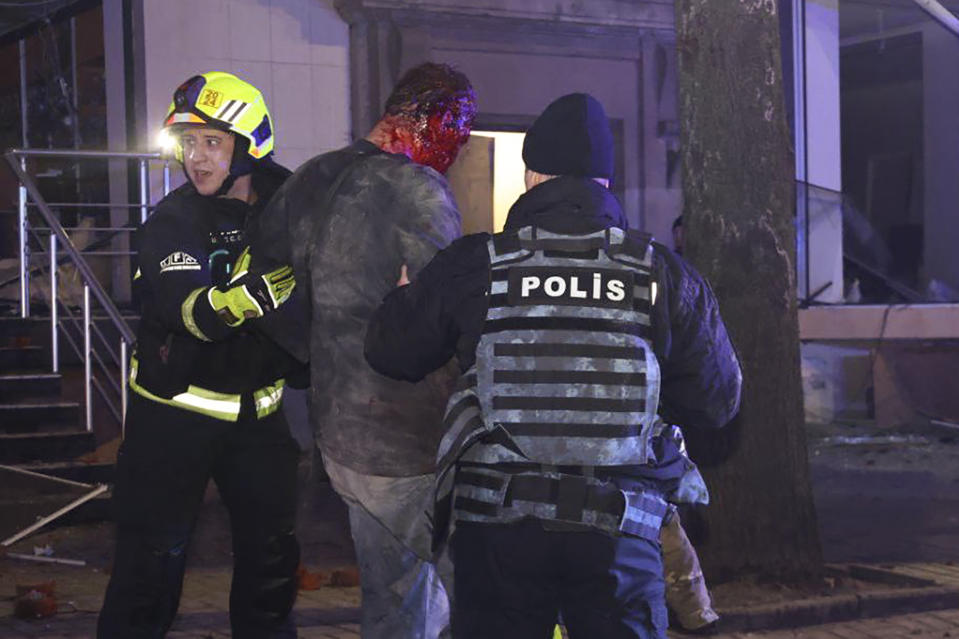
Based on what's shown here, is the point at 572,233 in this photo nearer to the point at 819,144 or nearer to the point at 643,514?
the point at 643,514

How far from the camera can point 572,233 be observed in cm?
355

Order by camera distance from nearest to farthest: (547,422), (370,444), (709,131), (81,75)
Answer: (547,422)
(370,444)
(709,131)
(81,75)

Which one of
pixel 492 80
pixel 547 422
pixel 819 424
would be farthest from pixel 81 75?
pixel 547 422

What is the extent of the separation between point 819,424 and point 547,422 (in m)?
11.0

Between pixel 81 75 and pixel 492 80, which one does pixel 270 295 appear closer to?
pixel 492 80

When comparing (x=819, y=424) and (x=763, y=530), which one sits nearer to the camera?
(x=763, y=530)

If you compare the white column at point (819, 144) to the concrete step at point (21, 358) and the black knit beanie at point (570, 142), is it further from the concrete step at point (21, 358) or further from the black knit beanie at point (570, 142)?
the black knit beanie at point (570, 142)

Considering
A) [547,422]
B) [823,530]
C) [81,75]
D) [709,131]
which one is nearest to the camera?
[547,422]

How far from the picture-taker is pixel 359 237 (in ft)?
13.9

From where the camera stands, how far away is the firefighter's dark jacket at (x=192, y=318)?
14.9 feet

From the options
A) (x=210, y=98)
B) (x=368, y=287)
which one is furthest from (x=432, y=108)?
(x=210, y=98)

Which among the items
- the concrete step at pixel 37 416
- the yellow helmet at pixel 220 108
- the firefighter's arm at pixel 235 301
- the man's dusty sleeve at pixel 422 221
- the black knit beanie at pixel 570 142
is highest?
the yellow helmet at pixel 220 108

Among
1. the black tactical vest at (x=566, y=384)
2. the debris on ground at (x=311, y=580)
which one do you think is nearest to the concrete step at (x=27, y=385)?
the debris on ground at (x=311, y=580)

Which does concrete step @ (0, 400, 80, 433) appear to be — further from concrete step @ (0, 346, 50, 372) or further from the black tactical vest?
the black tactical vest
